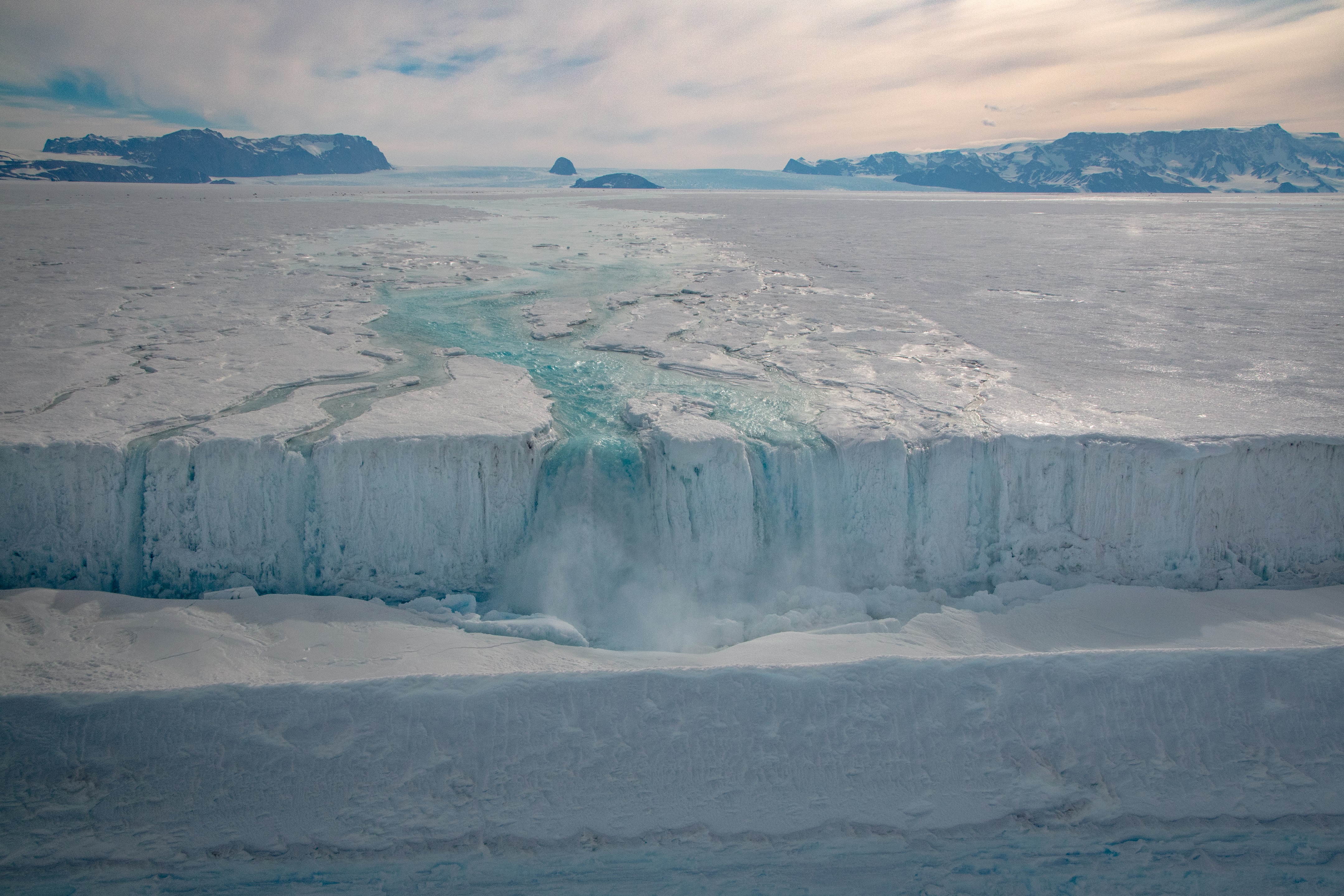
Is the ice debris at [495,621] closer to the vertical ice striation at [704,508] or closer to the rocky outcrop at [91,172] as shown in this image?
the vertical ice striation at [704,508]

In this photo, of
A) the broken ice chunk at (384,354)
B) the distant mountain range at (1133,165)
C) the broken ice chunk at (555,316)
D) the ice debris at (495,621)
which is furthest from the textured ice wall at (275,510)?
the distant mountain range at (1133,165)

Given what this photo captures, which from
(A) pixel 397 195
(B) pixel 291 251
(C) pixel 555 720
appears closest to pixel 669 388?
(C) pixel 555 720

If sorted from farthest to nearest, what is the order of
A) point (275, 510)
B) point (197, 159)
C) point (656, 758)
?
1. point (197, 159)
2. point (275, 510)
3. point (656, 758)

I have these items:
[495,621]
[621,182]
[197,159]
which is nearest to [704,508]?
[495,621]

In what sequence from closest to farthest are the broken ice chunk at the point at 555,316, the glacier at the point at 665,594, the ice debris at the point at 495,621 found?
the glacier at the point at 665,594 < the ice debris at the point at 495,621 < the broken ice chunk at the point at 555,316

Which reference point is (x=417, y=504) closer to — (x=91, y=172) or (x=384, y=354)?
(x=384, y=354)
